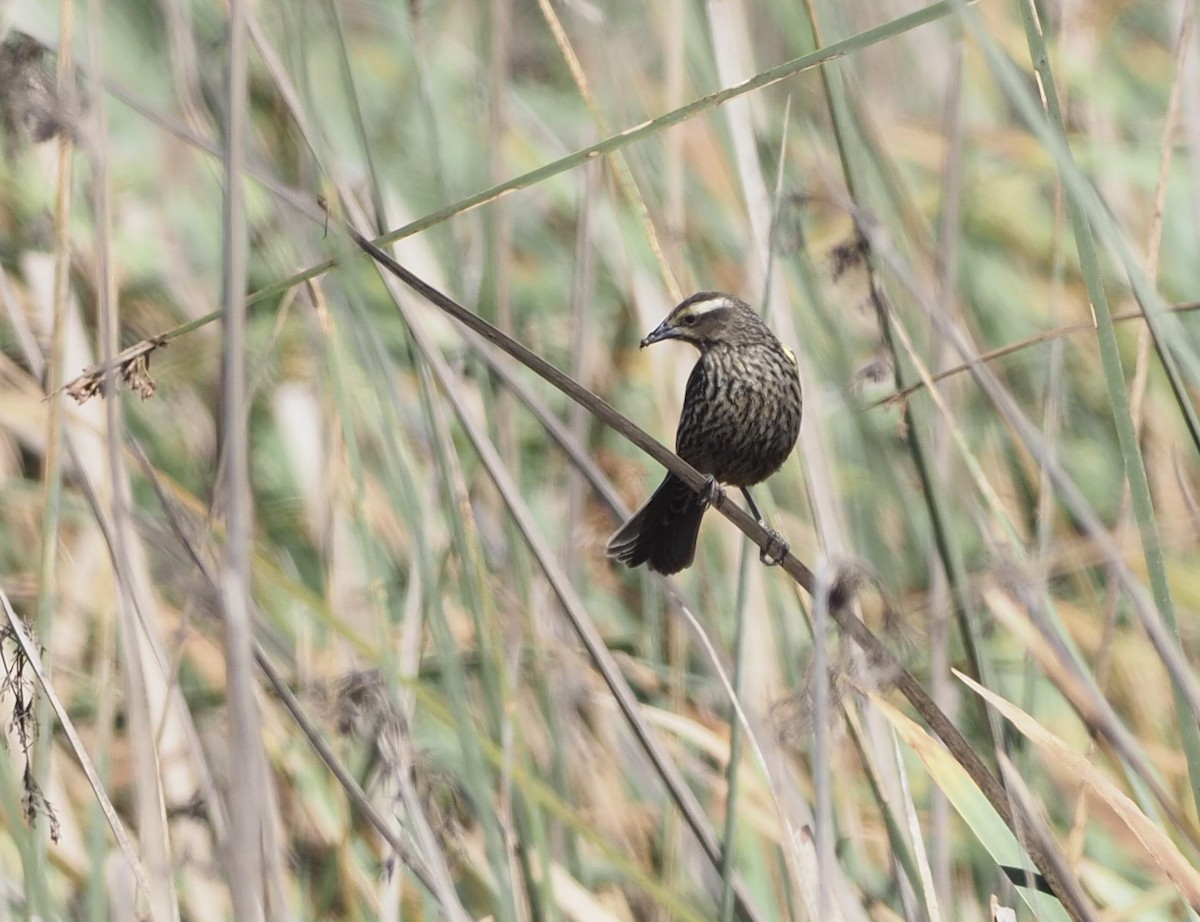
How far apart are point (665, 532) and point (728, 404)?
1.31 feet

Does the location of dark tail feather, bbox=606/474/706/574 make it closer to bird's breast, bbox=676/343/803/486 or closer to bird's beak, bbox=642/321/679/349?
A: bird's breast, bbox=676/343/803/486

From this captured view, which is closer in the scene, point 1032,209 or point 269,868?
point 269,868

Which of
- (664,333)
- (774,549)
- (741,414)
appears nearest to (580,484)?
(664,333)

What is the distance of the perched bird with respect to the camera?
119 inches

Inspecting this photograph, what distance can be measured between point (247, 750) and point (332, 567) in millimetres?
1333

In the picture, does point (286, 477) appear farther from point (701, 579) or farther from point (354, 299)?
point (354, 299)

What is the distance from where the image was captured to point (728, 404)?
3219 millimetres

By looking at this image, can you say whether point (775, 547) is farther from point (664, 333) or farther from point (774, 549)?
point (664, 333)

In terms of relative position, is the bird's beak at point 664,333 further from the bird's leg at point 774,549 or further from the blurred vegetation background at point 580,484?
the bird's leg at point 774,549

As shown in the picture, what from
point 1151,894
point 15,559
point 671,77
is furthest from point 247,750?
point 15,559

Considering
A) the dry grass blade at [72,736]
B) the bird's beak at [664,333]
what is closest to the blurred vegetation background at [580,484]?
the dry grass blade at [72,736]

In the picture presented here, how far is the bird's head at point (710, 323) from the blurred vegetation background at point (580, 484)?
10 centimetres

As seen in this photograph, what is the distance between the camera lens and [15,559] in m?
3.45

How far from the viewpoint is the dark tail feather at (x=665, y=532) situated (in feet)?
9.44
